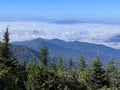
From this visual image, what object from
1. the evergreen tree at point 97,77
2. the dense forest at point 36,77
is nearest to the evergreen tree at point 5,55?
the dense forest at point 36,77

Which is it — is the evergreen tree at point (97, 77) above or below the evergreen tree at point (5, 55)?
below

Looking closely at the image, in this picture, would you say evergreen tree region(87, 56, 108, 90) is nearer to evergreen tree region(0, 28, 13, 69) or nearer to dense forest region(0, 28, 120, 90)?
dense forest region(0, 28, 120, 90)

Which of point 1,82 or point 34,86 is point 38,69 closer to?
Answer: point 34,86

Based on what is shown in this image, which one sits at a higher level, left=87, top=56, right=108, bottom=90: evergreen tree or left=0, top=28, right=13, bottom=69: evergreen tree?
left=0, top=28, right=13, bottom=69: evergreen tree

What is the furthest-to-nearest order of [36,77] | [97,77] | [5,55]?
[97,77] < [5,55] < [36,77]

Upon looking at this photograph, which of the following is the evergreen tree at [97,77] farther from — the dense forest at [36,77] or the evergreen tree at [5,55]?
the evergreen tree at [5,55]

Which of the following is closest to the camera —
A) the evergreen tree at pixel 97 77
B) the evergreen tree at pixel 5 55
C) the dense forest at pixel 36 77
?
the dense forest at pixel 36 77

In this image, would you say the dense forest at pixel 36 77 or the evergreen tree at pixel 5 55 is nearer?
the dense forest at pixel 36 77

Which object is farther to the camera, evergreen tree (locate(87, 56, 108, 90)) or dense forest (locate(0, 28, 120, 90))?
evergreen tree (locate(87, 56, 108, 90))

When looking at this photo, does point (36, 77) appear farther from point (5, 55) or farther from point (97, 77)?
point (97, 77)

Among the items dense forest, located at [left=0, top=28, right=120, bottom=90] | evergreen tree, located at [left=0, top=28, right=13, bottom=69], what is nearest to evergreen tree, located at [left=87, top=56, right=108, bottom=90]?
dense forest, located at [left=0, top=28, right=120, bottom=90]

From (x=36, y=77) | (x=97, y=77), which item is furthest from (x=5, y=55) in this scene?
(x=97, y=77)
